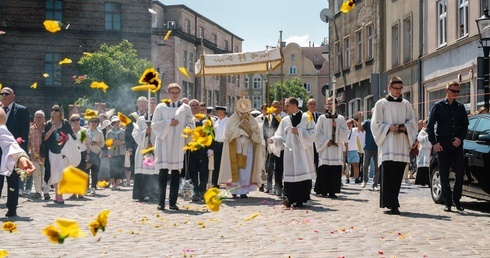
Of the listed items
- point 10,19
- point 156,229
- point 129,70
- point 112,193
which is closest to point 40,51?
point 10,19

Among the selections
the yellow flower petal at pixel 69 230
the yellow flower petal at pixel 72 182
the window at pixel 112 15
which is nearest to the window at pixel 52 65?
the window at pixel 112 15

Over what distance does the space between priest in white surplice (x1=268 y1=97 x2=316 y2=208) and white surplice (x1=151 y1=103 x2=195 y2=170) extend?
1678 mm

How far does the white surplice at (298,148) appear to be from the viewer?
1409 centimetres

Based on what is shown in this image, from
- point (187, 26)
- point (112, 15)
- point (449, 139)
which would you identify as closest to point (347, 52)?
point (112, 15)

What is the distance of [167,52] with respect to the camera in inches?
2549

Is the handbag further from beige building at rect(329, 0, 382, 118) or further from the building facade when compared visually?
the building facade

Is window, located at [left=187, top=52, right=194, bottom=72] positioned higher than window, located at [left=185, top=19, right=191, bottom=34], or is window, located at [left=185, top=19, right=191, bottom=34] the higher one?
window, located at [left=185, top=19, right=191, bottom=34]

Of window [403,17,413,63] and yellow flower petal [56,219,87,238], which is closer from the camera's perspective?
yellow flower petal [56,219,87,238]

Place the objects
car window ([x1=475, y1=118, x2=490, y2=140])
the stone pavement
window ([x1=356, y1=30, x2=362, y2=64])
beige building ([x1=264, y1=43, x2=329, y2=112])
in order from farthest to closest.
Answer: beige building ([x1=264, y1=43, x2=329, y2=112])
window ([x1=356, y1=30, x2=362, y2=64])
car window ([x1=475, y1=118, x2=490, y2=140])
the stone pavement

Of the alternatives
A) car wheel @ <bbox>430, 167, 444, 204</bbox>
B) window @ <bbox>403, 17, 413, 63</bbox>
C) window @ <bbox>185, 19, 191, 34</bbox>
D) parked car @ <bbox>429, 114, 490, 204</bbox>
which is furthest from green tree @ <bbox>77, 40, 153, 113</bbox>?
window @ <bbox>185, 19, 191, 34</bbox>

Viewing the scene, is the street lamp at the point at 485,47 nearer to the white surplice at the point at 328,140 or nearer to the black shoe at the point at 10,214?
the white surplice at the point at 328,140

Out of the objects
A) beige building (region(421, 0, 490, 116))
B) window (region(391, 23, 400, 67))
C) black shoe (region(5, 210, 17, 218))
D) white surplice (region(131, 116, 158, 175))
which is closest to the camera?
black shoe (region(5, 210, 17, 218))

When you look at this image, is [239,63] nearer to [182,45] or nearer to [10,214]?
[10,214]

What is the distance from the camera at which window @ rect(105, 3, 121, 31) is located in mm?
42259
